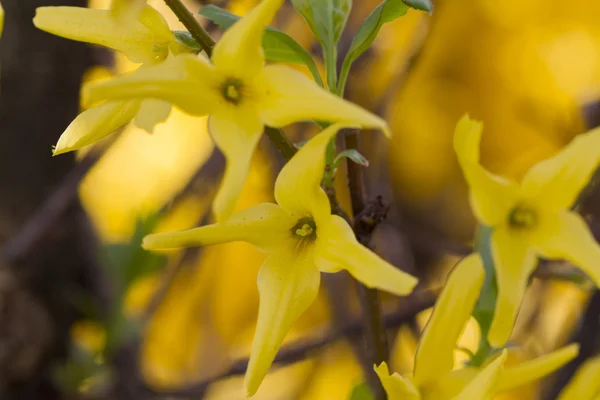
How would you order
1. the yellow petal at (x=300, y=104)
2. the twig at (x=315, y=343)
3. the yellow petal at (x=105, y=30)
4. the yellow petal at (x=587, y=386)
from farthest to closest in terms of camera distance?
the twig at (x=315, y=343) < the yellow petal at (x=587, y=386) < the yellow petal at (x=105, y=30) < the yellow petal at (x=300, y=104)

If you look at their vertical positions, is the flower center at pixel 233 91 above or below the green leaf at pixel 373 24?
below

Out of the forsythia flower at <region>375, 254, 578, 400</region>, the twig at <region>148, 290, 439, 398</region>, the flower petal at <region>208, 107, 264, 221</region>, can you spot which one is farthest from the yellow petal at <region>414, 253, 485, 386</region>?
the twig at <region>148, 290, 439, 398</region>

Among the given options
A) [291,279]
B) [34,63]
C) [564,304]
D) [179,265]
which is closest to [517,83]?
[564,304]

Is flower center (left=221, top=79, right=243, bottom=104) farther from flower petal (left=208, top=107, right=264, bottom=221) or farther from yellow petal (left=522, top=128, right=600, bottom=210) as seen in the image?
yellow petal (left=522, top=128, right=600, bottom=210)

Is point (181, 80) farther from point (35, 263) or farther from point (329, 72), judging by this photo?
point (35, 263)

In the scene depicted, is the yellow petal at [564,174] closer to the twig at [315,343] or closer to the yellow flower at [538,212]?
the yellow flower at [538,212]

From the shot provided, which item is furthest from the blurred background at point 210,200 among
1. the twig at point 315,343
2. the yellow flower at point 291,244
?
the yellow flower at point 291,244
